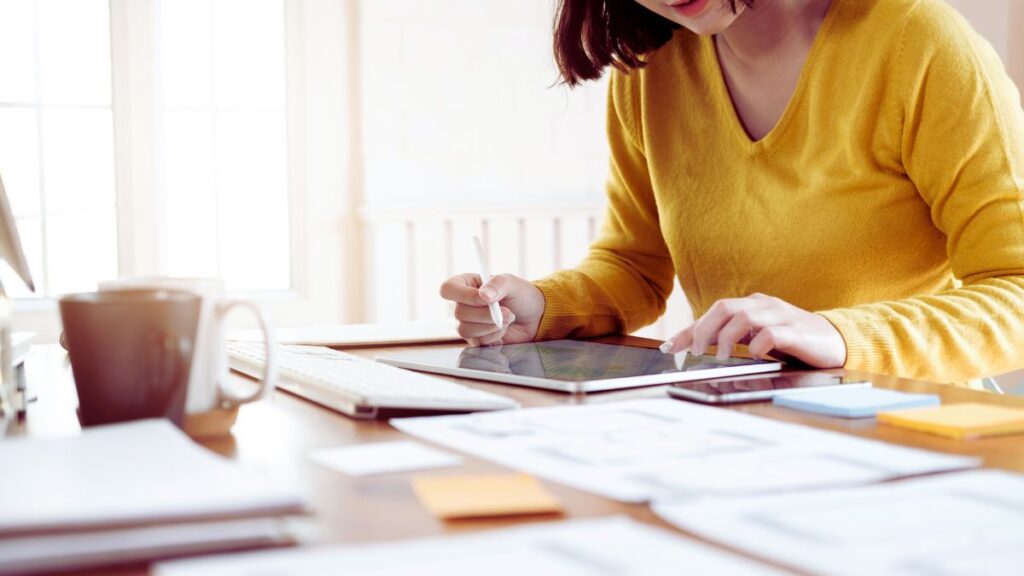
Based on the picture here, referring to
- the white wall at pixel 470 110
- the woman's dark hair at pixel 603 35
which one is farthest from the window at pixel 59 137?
the woman's dark hair at pixel 603 35

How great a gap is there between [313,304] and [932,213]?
1.72m

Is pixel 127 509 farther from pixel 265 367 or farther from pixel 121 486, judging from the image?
pixel 265 367

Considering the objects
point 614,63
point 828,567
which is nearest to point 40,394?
point 828,567

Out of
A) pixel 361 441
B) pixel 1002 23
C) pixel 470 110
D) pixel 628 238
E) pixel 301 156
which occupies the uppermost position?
pixel 1002 23

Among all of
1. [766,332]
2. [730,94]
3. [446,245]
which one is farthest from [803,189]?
[446,245]

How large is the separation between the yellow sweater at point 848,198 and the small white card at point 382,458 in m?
0.46

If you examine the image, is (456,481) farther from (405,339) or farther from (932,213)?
(932,213)

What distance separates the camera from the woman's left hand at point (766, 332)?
891 millimetres

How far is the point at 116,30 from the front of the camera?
8.14 ft

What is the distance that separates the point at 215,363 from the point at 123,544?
0.26 metres

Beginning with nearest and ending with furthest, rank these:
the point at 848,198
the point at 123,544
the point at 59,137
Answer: the point at 123,544, the point at 848,198, the point at 59,137

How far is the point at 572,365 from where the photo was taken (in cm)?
95


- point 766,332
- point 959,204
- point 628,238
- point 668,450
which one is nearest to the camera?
point 668,450

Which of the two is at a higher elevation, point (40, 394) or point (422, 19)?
point (422, 19)
